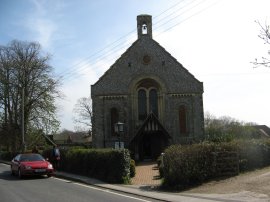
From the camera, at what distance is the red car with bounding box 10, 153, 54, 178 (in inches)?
920

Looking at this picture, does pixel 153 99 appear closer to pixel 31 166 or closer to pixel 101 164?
pixel 101 164

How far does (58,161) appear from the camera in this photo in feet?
94.3

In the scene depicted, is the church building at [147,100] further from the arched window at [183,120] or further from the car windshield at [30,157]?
the car windshield at [30,157]

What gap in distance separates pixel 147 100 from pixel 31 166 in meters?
19.9

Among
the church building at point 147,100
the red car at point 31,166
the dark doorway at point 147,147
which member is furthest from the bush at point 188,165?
the dark doorway at point 147,147

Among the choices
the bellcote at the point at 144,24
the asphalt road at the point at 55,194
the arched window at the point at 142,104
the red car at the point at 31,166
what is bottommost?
the asphalt road at the point at 55,194

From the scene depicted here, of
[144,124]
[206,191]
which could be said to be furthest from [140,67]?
[206,191]

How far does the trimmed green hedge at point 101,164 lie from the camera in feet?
68.9

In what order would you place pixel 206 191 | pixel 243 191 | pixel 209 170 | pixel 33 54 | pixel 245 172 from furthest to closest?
pixel 33 54 < pixel 245 172 < pixel 209 170 < pixel 206 191 < pixel 243 191

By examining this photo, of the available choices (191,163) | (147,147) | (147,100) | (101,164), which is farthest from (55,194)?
(147,100)

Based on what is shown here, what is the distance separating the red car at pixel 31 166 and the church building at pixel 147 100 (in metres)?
16.0

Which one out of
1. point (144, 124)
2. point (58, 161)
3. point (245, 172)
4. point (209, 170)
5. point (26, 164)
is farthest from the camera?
point (144, 124)

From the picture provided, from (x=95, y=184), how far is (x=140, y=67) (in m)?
22.7

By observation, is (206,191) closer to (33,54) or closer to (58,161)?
(58,161)
